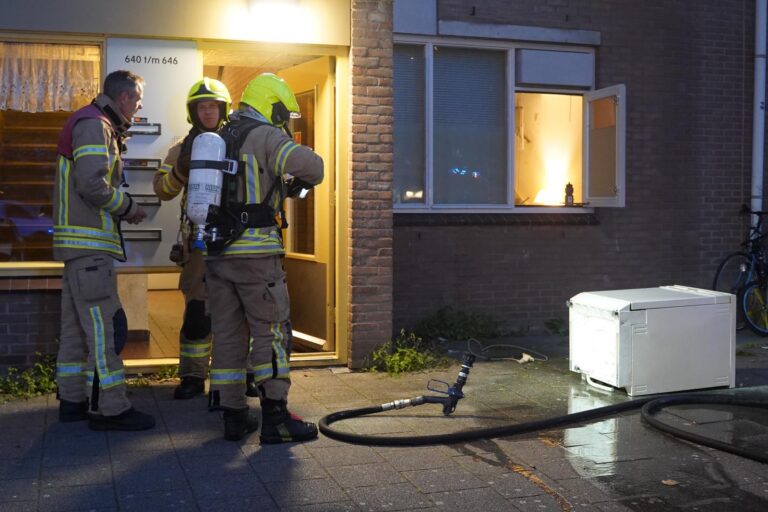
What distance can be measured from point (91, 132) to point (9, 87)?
1.75m

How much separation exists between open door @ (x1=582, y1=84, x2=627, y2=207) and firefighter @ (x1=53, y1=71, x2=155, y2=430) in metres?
5.22

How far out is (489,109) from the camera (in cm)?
1023

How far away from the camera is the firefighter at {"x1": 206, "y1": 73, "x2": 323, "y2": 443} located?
19.4ft

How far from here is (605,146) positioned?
1001 centimetres

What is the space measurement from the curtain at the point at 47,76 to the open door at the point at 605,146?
5104mm

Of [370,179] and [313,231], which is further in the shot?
[313,231]

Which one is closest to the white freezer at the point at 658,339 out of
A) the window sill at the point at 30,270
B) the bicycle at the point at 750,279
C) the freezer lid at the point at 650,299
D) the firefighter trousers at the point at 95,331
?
the freezer lid at the point at 650,299

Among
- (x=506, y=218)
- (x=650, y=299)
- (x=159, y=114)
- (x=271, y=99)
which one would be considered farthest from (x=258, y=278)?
(x=506, y=218)

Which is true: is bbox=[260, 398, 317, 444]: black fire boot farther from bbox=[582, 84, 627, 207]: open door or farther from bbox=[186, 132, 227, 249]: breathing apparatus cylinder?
bbox=[582, 84, 627, 207]: open door

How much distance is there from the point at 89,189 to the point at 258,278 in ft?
4.05

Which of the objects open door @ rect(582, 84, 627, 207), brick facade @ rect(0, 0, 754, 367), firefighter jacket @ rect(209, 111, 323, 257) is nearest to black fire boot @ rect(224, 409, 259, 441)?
firefighter jacket @ rect(209, 111, 323, 257)

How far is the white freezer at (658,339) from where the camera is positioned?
712 cm

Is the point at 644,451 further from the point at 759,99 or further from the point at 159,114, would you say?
the point at 759,99

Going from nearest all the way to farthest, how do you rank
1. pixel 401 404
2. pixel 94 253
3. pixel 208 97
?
1. pixel 94 253
2. pixel 401 404
3. pixel 208 97
